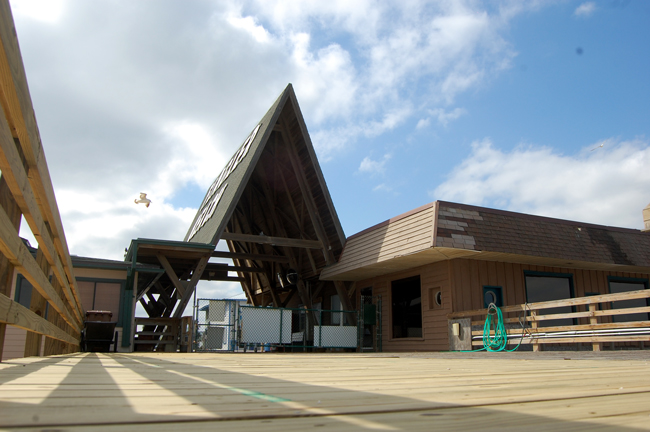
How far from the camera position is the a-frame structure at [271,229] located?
1425 centimetres

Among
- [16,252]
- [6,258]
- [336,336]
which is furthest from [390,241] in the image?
[16,252]

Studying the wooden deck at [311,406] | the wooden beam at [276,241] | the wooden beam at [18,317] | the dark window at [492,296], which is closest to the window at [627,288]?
the dark window at [492,296]

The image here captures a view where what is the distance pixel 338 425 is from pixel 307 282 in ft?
60.1

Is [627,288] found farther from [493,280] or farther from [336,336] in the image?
[336,336]

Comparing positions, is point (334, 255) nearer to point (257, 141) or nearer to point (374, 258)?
point (374, 258)

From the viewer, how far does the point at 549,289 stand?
14.7 metres

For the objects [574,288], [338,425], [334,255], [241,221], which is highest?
[241,221]

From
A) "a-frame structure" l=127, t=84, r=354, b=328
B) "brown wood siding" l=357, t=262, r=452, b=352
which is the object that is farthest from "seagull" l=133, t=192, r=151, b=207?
"brown wood siding" l=357, t=262, r=452, b=352

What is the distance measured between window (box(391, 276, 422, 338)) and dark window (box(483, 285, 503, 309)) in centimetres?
177

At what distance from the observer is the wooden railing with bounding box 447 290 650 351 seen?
8296mm

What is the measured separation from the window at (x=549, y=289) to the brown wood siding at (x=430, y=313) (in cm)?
267

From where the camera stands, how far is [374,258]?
13.9 metres

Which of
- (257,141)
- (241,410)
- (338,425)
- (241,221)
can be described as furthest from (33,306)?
(241,221)

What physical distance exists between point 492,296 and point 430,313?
166cm
